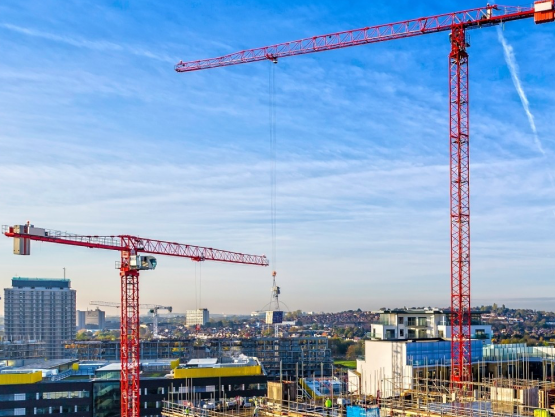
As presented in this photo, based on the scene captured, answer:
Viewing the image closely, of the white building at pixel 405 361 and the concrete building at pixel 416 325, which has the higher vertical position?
the concrete building at pixel 416 325

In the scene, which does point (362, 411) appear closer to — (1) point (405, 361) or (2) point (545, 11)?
(1) point (405, 361)

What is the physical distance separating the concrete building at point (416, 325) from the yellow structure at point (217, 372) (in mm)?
12838

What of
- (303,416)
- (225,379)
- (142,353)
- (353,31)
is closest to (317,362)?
(142,353)

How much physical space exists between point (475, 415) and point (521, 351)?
35.5 metres

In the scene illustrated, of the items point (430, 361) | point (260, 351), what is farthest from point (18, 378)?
point (260, 351)

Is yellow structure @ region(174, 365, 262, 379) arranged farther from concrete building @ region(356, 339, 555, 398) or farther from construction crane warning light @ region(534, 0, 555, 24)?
construction crane warning light @ region(534, 0, 555, 24)

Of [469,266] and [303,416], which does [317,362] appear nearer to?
[469,266]

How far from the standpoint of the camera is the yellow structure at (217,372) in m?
64.9

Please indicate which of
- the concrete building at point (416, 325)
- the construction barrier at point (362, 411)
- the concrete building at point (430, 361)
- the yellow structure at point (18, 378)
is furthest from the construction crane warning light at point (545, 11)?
the yellow structure at point (18, 378)

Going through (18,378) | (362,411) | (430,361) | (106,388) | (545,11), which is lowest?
(106,388)

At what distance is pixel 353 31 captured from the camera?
71250 millimetres

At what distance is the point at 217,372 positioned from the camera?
6650 centimetres

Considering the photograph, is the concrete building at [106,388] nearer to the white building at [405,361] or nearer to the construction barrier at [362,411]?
the white building at [405,361]

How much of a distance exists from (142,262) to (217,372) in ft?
43.5
